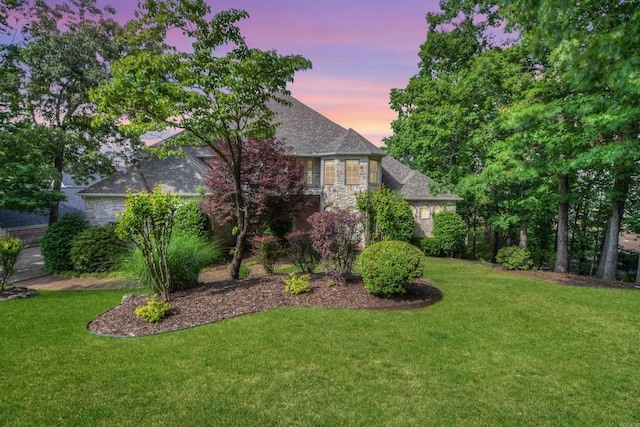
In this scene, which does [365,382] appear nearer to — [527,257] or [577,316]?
[577,316]

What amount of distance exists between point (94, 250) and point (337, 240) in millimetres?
9398

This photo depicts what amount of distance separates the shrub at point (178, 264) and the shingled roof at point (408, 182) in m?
13.3

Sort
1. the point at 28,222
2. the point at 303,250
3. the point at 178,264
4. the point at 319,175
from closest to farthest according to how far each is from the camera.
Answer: the point at 178,264 < the point at 303,250 < the point at 319,175 < the point at 28,222

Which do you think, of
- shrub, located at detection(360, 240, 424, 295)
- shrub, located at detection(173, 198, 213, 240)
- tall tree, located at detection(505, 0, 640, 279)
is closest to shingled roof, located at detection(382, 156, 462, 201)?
tall tree, located at detection(505, 0, 640, 279)

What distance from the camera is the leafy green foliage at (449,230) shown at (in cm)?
1819

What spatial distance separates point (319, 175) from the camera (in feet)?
64.6

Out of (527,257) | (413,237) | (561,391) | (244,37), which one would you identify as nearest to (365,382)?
(561,391)

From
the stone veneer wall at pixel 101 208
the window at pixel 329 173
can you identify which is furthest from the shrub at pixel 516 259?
the stone veneer wall at pixel 101 208

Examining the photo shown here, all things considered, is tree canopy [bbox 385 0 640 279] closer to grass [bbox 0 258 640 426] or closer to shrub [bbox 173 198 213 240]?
grass [bbox 0 258 640 426]

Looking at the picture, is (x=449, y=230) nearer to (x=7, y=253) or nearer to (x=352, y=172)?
(x=352, y=172)

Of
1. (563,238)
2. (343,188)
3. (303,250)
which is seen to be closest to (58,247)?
(303,250)

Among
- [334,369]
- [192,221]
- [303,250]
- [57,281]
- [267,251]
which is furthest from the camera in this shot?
[192,221]

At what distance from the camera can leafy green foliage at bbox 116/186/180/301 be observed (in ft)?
23.2

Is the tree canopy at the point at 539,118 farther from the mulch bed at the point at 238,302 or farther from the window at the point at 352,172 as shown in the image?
the mulch bed at the point at 238,302
